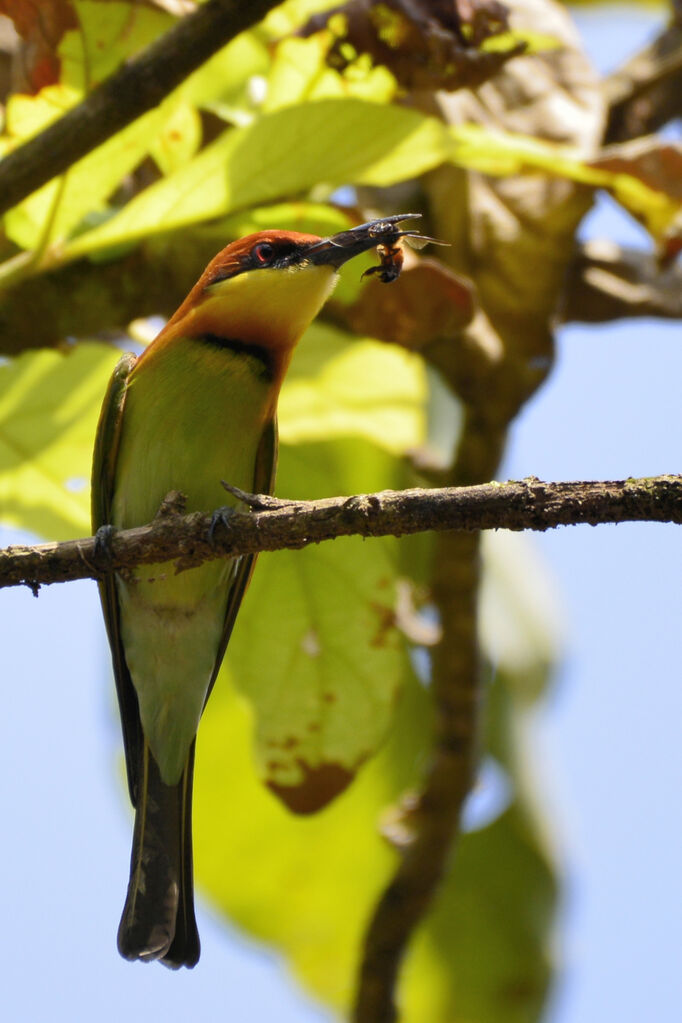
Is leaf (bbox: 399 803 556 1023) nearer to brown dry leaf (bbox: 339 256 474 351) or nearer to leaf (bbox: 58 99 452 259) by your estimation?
brown dry leaf (bbox: 339 256 474 351)

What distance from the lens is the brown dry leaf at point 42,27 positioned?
2.61 m

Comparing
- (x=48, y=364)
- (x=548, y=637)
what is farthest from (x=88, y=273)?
(x=548, y=637)

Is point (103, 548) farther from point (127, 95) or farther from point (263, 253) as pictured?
point (263, 253)

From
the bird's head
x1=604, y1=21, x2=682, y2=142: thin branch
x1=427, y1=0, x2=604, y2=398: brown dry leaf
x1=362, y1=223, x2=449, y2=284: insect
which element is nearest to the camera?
x1=362, y1=223, x2=449, y2=284: insect

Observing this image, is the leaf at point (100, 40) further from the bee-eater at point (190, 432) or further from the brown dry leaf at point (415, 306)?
A: the brown dry leaf at point (415, 306)

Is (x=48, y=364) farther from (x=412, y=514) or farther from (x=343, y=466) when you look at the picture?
(x=412, y=514)

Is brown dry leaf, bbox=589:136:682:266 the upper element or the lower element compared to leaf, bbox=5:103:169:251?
upper

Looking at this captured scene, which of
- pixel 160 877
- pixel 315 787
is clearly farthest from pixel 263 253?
pixel 160 877

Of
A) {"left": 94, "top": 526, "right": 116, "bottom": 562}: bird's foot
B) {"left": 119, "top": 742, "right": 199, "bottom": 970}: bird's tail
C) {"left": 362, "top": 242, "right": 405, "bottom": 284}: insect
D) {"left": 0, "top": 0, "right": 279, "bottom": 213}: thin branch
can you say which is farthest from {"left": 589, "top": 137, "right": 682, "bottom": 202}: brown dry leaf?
{"left": 119, "top": 742, "right": 199, "bottom": 970}: bird's tail

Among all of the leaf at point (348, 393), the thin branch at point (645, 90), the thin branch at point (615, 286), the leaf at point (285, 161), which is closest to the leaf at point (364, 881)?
the leaf at point (348, 393)

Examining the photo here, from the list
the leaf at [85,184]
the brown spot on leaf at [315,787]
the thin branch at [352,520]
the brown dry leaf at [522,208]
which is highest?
the brown dry leaf at [522,208]

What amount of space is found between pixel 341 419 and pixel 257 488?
422 mm

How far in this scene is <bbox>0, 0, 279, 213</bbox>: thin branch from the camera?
2221 mm

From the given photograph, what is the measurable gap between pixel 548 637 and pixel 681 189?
1413mm
